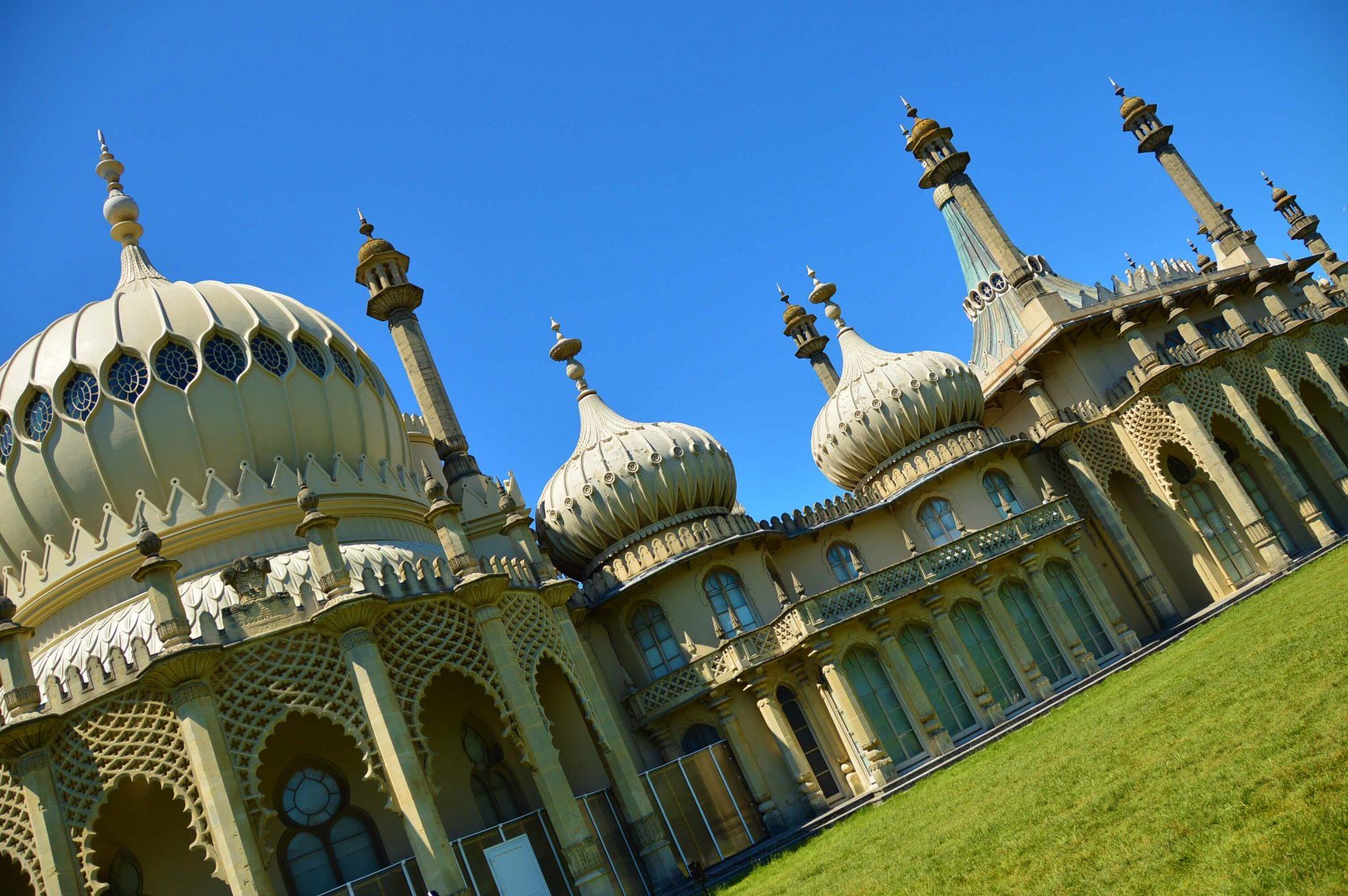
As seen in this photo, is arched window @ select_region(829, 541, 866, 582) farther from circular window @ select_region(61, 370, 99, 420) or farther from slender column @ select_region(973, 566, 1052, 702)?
circular window @ select_region(61, 370, 99, 420)

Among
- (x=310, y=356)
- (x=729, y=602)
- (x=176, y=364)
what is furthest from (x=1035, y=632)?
(x=176, y=364)

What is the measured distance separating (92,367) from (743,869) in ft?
45.6

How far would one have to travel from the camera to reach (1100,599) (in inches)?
936

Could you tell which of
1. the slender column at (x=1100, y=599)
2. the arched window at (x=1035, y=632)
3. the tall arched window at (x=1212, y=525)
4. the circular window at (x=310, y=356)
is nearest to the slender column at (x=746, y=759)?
the arched window at (x=1035, y=632)

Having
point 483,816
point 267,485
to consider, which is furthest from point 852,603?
point 267,485

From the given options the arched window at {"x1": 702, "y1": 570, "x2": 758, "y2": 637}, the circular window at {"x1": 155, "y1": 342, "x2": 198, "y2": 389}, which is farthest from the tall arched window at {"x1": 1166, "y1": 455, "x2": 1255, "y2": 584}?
the circular window at {"x1": 155, "y1": 342, "x2": 198, "y2": 389}

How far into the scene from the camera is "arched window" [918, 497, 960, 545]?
81.8ft

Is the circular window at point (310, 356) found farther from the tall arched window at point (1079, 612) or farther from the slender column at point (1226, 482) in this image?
the slender column at point (1226, 482)

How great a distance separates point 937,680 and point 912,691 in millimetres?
1173

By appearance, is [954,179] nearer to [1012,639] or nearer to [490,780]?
[1012,639]

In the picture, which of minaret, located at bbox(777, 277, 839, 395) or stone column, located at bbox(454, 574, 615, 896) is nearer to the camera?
stone column, located at bbox(454, 574, 615, 896)

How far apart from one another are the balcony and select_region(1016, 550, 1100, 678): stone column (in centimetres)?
150

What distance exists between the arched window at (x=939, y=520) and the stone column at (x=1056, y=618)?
6.24 ft

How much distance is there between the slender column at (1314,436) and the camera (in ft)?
87.3
